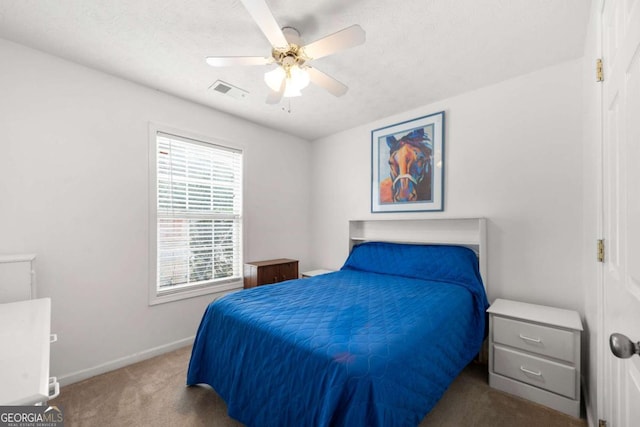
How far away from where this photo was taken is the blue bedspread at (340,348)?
1.14 meters

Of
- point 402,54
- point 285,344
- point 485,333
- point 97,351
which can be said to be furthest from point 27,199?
point 485,333

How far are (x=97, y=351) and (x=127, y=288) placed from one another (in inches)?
20.4

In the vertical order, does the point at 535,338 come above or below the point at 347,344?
below

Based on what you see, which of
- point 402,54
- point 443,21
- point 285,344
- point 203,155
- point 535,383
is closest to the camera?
point 285,344

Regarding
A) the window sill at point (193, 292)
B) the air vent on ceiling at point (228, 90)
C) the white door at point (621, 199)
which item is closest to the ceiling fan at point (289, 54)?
the air vent on ceiling at point (228, 90)

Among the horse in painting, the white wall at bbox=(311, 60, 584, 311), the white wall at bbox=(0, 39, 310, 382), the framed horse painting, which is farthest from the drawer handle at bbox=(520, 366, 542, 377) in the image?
the white wall at bbox=(0, 39, 310, 382)

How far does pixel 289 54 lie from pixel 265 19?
299 millimetres

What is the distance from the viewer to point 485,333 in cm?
219

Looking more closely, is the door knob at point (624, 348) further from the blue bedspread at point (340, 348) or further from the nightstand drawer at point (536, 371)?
the nightstand drawer at point (536, 371)

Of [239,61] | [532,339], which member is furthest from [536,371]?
[239,61]

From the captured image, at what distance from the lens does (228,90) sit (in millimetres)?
2578

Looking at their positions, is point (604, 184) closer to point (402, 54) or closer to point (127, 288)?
point (402, 54)

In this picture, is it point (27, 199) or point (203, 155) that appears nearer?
point (27, 199)

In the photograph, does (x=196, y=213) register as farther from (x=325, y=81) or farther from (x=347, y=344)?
(x=347, y=344)
